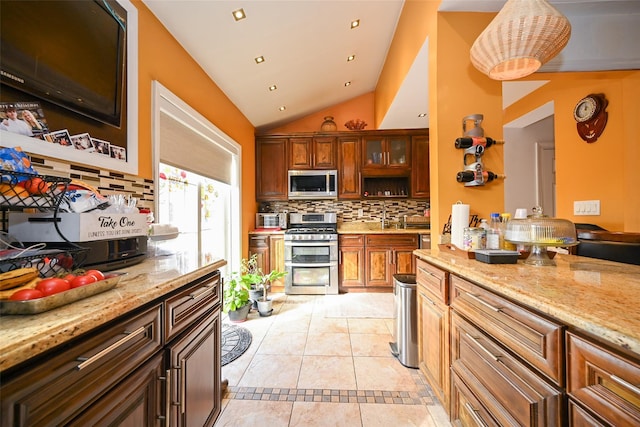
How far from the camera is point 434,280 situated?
1378 mm

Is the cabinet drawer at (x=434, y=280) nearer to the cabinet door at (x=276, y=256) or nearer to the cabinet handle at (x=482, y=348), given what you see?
the cabinet handle at (x=482, y=348)

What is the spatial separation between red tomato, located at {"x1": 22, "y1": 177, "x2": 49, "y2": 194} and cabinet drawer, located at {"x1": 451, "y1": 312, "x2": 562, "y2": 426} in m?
1.60

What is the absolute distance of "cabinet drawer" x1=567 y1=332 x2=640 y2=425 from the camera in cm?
48

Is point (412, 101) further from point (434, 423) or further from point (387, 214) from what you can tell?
point (434, 423)

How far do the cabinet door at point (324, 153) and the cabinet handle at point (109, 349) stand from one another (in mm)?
3280

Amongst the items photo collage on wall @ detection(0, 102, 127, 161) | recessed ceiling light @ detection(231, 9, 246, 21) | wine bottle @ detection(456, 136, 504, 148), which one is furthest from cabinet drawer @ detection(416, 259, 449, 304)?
recessed ceiling light @ detection(231, 9, 246, 21)

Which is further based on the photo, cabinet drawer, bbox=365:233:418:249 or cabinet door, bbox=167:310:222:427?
cabinet drawer, bbox=365:233:418:249

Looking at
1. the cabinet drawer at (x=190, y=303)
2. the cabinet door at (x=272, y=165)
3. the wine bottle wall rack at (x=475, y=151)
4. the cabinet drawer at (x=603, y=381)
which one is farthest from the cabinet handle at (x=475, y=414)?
the cabinet door at (x=272, y=165)

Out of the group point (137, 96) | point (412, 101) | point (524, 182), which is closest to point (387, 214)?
point (412, 101)

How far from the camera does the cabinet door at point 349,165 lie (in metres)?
3.76

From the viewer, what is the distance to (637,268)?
1.00m

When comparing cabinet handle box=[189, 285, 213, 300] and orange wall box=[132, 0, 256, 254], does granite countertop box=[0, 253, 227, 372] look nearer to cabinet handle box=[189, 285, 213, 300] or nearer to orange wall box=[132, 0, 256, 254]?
cabinet handle box=[189, 285, 213, 300]

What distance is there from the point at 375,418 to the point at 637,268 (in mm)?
1399

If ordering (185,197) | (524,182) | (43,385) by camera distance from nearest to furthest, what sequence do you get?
(43,385) < (185,197) < (524,182)
